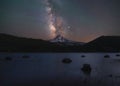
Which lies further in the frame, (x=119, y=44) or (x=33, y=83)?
(x=119, y=44)

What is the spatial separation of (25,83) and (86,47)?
39950 millimetres

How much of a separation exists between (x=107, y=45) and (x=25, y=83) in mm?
37311

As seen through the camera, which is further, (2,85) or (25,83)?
(25,83)

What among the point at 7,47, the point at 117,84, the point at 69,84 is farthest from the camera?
the point at 7,47

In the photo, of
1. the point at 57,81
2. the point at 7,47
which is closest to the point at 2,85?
the point at 57,81

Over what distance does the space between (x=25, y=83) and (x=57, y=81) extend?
3.55ft

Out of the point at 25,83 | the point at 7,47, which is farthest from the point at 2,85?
the point at 7,47

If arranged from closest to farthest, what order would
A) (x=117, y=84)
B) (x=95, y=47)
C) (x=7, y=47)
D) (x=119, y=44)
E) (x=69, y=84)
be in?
(x=117, y=84) < (x=69, y=84) < (x=7, y=47) < (x=119, y=44) < (x=95, y=47)

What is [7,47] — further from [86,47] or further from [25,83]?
[25,83]

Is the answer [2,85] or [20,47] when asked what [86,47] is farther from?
[2,85]

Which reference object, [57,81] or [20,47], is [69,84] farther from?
[20,47]

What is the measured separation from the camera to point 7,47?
142ft

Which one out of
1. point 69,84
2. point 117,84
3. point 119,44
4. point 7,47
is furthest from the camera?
point 119,44

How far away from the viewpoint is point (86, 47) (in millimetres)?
51531
